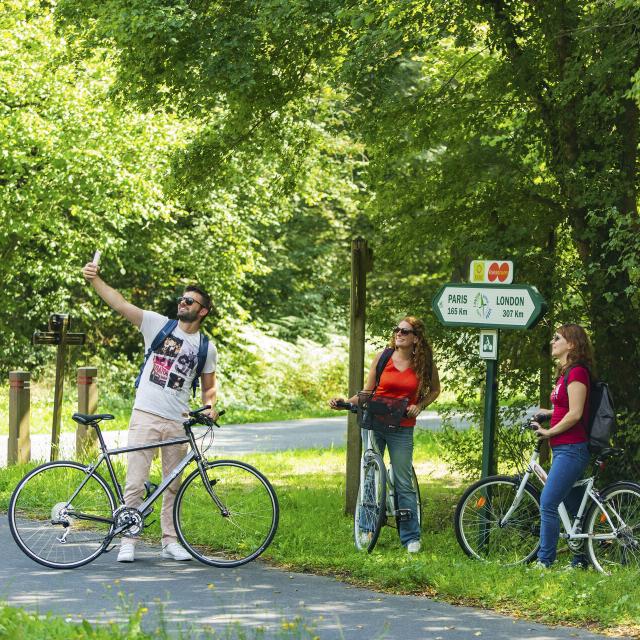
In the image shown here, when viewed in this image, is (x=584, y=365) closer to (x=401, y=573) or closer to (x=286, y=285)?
(x=401, y=573)

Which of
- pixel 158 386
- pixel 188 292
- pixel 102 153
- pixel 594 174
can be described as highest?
pixel 102 153

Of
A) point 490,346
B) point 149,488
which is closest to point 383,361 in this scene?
point 490,346

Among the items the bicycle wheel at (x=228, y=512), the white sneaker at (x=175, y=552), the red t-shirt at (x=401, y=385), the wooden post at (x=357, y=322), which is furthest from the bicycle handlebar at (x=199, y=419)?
the wooden post at (x=357, y=322)

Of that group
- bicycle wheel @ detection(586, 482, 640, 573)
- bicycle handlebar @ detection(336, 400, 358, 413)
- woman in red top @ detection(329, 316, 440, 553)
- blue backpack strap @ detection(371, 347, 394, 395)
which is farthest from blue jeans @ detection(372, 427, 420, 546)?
bicycle wheel @ detection(586, 482, 640, 573)

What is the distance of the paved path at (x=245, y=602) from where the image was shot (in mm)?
6367

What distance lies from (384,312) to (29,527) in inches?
174

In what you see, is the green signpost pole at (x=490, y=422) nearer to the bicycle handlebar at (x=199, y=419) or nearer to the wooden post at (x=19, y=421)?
the bicycle handlebar at (x=199, y=419)

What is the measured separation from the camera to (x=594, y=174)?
32.5 ft

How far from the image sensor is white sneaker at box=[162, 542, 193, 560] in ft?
27.8

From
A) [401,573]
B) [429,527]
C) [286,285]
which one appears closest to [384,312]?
[429,527]

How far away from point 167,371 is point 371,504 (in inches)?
71.4

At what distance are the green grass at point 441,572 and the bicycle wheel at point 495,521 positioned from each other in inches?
8.3

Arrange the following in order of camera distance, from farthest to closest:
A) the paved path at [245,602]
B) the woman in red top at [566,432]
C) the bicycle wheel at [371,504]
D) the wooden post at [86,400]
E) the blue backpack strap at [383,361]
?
the wooden post at [86,400]
the blue backpack strap at [383,361]
the bicycle wheel at [371,504]
the woman in red top at [566,432]
the paved path at [245,602]

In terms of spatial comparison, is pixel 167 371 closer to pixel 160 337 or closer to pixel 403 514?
pixel 160 337
